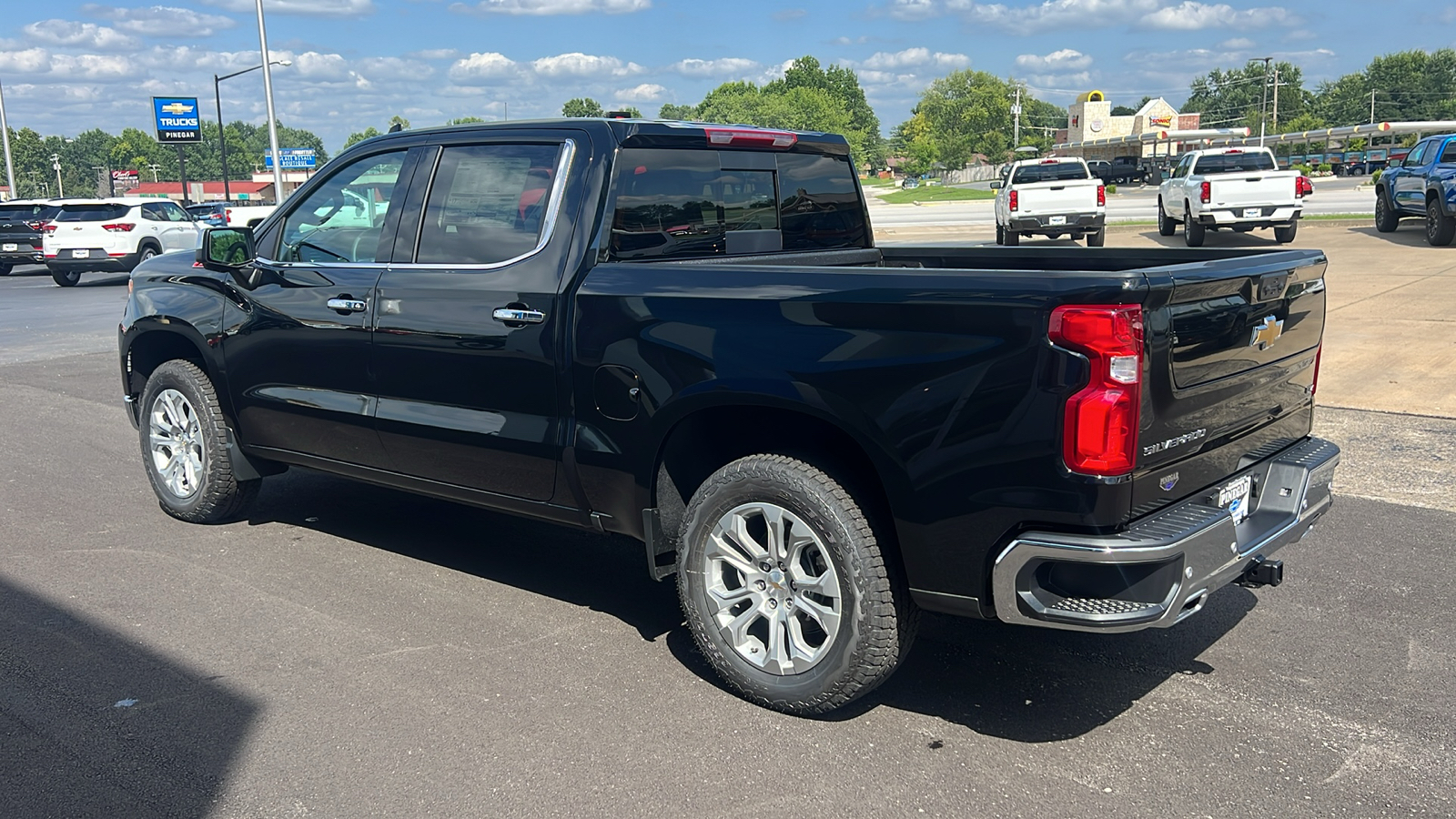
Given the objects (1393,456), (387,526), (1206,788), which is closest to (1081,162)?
(1393,456)

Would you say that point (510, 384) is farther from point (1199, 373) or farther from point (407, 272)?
point (1199, 373)

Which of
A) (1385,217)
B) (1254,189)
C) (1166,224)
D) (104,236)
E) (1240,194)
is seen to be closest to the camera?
(1254,189)

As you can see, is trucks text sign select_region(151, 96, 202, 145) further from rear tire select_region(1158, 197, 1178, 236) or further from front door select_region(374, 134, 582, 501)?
front door select_region(374, 134, 582, 501)

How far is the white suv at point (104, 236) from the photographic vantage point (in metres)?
23.0

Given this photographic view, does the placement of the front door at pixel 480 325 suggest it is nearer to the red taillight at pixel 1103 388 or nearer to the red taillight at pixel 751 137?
the red taillight at pixel 751 137

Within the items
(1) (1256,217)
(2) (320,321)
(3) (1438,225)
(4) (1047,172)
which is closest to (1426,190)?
(3) (1438,225)

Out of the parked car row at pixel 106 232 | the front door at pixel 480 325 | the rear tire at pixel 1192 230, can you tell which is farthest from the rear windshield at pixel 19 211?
the front door at pixel 480 325

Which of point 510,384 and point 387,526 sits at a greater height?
point 510,384

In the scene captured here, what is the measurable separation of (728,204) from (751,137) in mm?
282

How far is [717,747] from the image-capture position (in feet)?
11.5

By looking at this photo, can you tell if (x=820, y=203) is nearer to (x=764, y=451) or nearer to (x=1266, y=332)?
(x=764, y=451)

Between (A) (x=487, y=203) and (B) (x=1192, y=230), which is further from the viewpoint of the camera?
(B) (x=1192, y=230)

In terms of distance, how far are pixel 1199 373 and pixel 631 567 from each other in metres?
2.81

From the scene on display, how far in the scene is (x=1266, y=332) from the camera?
360 cm
